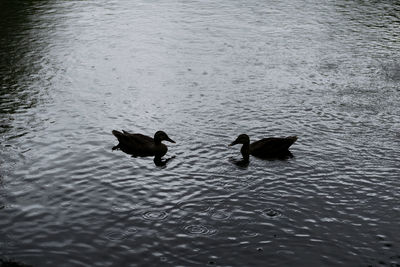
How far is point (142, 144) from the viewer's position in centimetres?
1783

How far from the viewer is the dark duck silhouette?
1773cm

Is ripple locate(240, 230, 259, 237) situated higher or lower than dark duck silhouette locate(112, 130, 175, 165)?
lower

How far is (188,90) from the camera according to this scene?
77.9 feet

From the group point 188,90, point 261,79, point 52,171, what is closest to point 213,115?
point 188,90

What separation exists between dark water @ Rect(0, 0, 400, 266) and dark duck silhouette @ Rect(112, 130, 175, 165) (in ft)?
1.63

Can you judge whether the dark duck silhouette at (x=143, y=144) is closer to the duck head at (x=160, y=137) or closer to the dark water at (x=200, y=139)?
the duck head at (x=160, y=137)

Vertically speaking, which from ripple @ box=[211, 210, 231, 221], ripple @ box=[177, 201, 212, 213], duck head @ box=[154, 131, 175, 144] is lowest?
ripple @ box=[211, 210, 231, 221]

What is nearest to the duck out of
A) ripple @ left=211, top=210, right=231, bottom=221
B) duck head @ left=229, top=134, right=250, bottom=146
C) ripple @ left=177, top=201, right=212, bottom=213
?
duck head @ left=229, top=134, right=250, bottom=146

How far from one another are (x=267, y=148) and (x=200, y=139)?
245 cm

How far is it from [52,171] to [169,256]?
5868 millimetres

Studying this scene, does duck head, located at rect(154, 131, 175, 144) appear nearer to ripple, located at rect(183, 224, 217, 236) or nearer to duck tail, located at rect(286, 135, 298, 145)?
duck tail, located at rect(286, 135, 298, 145)

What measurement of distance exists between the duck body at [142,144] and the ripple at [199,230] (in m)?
4.92

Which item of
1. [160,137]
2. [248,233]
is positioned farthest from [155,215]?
[160,137]

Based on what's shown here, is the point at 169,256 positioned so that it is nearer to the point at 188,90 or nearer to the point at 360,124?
the point at 360,124
